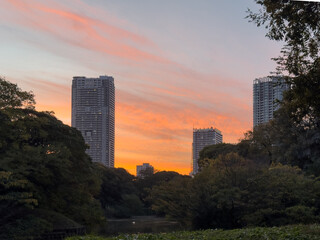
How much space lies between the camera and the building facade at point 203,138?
4859 centimetres

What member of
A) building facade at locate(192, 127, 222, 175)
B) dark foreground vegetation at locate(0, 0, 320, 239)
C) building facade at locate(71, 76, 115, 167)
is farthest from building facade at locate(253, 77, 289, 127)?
building facade at locate(192, 127, 222, 175)

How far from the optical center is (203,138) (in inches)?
1988

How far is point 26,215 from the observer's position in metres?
12.5

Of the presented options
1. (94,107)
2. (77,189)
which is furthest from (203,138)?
(77,189)

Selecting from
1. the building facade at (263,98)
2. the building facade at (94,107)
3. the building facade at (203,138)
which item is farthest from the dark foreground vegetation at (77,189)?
the building facade at (203,138)

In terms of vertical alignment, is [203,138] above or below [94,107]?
below

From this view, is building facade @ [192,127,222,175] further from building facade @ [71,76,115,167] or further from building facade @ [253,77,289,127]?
building facade @ [253,77,289,127]

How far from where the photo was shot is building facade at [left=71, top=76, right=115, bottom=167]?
126ft

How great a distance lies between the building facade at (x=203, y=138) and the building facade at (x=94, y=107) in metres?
12.2

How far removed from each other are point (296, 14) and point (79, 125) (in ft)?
107

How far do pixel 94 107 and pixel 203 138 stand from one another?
1600cm

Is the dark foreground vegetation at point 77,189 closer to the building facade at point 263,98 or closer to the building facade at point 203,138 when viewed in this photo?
the building facade at point 263,98

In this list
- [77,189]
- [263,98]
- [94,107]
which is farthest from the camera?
[94,107]

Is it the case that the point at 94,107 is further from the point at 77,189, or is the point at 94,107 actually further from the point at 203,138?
the point at 77,189
